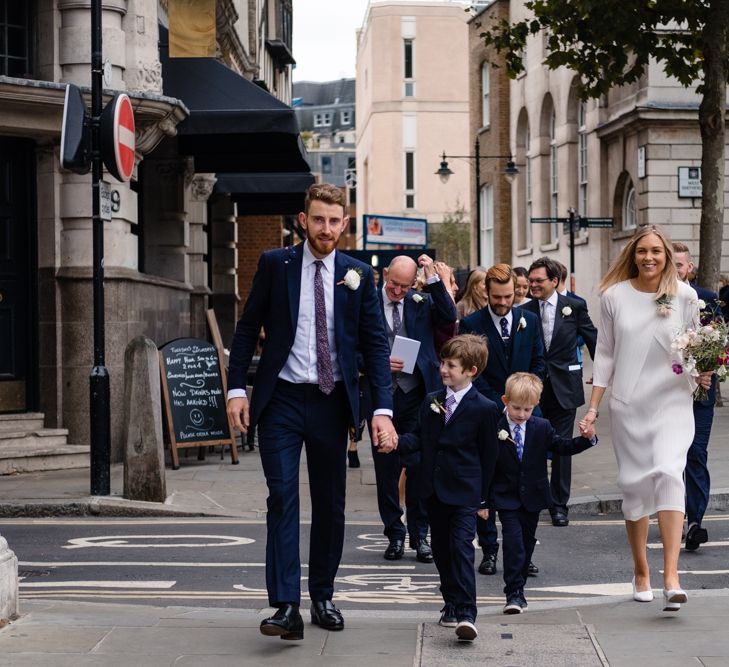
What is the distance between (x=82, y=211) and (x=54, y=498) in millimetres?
4009


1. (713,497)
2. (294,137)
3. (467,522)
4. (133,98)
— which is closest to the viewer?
(467,522)

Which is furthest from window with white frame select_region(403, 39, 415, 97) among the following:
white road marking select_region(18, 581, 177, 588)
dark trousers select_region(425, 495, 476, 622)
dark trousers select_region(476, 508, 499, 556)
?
dark trousers select_region(425, 495, 476, 622)

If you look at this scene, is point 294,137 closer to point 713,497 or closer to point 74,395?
point 74,395

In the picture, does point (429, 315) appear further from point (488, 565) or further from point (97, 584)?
point (97, 584)

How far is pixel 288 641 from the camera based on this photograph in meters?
6.29

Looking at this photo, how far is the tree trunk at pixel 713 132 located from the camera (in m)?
20.6

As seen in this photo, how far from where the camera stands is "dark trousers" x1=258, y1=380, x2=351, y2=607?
20.9 ft

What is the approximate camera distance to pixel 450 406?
6883mm

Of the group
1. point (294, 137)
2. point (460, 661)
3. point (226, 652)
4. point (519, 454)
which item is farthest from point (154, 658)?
point (294, 137)

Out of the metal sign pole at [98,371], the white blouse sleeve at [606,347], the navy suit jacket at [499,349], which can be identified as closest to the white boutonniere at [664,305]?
the white blouse sleeve at [606,347]

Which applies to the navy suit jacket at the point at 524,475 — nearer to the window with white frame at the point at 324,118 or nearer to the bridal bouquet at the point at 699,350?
the bridal bouquet at the point at 699,350

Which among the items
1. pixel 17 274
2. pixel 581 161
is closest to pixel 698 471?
pixel 17 274

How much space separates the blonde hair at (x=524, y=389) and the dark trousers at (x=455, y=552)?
96 cm

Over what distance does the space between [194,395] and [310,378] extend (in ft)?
29.4
